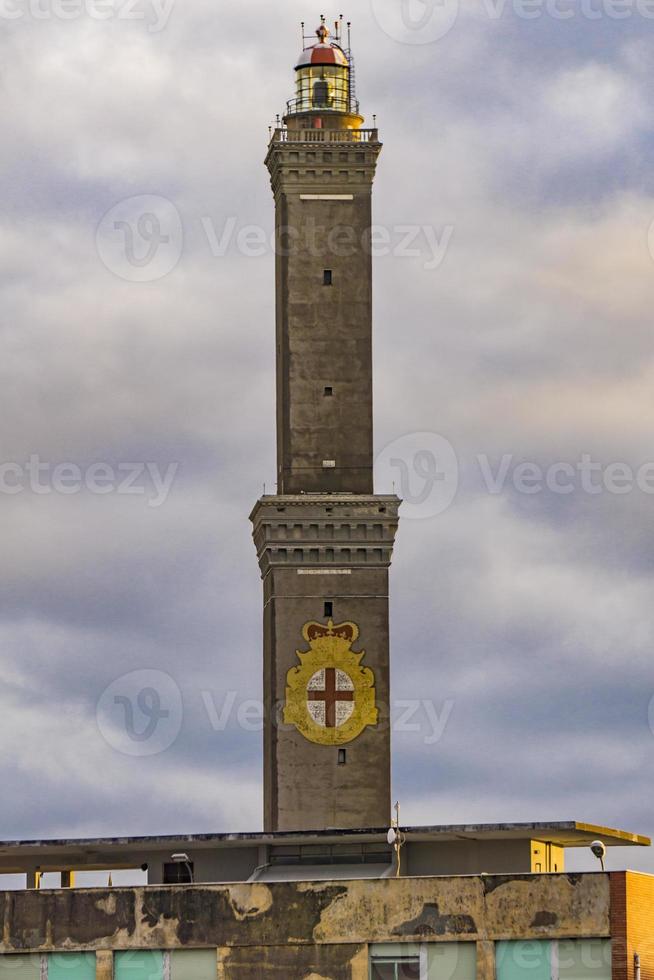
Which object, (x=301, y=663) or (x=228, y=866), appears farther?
(x=301, y=663)

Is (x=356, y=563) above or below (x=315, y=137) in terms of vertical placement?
below

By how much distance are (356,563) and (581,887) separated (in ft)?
187

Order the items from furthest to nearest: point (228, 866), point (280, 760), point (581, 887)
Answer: point (280, 760) → point (228, 866) → point (581, 887)

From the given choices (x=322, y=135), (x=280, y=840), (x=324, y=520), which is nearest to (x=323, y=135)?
(x=322, y=135)

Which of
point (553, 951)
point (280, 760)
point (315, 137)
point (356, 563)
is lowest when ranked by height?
point (553, 951)

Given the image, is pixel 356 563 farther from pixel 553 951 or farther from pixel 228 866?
pixel 553 951

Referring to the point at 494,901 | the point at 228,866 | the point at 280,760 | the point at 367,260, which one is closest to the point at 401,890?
the point at 494,901

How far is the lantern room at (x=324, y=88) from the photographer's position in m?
150

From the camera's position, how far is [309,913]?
3482 inches

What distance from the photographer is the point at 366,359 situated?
475ft

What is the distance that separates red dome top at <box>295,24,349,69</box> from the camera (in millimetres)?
153250

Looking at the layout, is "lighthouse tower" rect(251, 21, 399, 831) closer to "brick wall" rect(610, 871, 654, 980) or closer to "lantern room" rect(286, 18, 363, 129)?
"lantern room" rect(286, 18, 363, 129)

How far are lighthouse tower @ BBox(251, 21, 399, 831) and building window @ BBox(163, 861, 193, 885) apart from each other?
38.6 m

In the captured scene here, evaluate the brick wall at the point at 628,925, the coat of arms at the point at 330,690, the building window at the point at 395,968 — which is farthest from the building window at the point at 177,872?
the coat of arms at the point at 330,690
